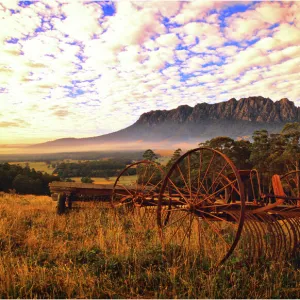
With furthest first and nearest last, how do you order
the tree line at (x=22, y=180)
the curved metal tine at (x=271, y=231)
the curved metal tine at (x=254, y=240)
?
the tree line at (x=22, y=180), the curved metal tine at (x=271, y=231), the curved metal tine at (x=254, y=240)

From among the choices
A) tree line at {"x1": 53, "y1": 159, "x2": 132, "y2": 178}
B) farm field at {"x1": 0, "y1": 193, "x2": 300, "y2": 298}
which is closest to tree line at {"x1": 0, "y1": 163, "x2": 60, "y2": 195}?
tree line at {"x1": 53, "y1": 159, "x2": 132, "y2": 178}

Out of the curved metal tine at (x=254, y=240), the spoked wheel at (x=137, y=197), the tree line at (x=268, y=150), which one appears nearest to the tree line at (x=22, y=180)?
the tree line at (x=268, y=150)

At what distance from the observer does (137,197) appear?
9312 mm

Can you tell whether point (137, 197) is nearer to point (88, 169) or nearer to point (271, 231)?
point (271, 231)

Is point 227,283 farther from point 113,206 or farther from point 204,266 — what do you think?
point 113,206

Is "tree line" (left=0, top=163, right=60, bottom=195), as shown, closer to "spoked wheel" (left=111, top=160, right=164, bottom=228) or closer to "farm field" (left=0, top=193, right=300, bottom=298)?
"spoked wheel" (left=111, top=160, right=164, bottom=228)

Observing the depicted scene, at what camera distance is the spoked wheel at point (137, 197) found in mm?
9031

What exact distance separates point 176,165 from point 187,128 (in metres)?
194

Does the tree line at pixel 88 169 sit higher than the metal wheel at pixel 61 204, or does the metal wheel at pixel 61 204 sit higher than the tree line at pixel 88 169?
the metal wheel at pixel 61 204

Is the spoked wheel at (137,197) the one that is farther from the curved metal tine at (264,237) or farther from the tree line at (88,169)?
the tree line at (88,169)

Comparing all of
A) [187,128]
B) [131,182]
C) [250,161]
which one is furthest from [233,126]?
[131,182]

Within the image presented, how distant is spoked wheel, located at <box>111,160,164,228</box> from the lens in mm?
9031

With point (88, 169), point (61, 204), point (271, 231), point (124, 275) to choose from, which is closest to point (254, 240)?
point (271, 231)

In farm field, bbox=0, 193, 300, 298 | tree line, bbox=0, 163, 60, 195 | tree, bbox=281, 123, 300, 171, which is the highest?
tree, bbox=281, 123, 300, 171
